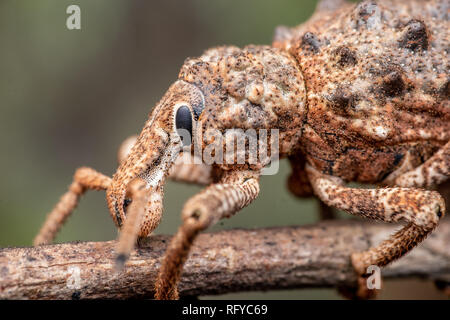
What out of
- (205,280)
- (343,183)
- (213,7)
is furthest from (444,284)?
(213,7)

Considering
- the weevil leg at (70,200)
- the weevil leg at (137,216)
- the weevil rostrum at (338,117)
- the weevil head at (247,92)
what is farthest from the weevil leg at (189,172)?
the weevil leg at (137,216)

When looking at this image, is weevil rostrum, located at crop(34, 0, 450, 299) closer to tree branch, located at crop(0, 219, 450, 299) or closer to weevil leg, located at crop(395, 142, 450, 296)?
weevil leg, located at crop(395, 142, 450, 296)

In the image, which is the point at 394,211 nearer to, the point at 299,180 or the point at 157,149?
the point at 299,180

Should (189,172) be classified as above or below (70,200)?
above

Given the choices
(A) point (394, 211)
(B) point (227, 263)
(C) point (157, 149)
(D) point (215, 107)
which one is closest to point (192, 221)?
(C) point (157, 149)

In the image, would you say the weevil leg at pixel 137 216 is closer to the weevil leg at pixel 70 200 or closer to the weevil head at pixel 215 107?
the weevil head at pixel 215 107
